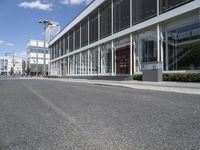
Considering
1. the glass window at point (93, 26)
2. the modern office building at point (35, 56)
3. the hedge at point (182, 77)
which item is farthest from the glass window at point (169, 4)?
the modern office building at point (35, 56)

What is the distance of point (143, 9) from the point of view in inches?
1086

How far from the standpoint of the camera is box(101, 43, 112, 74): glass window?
35.7m

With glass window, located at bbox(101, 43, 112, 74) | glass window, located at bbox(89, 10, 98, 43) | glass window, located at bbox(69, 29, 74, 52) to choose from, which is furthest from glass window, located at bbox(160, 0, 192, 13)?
glass window, located at bbox(69, 29, 74, 52)

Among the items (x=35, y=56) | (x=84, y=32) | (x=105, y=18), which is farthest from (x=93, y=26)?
(x=35, y=56)

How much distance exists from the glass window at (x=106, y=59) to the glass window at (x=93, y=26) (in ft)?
12.1

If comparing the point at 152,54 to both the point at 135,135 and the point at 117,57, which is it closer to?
the point at 117,57

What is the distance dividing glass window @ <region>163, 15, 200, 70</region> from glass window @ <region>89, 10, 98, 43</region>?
18707mm

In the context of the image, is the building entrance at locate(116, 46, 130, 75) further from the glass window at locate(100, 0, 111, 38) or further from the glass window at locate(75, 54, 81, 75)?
the glass window at locate(75, 54, 81, 75)

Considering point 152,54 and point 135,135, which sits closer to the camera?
point 135,135

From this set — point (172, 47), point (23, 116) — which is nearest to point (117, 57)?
point (172, 47)

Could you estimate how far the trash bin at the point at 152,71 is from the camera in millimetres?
22609

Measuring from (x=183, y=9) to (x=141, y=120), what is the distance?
17906mm

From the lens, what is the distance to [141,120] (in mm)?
5879

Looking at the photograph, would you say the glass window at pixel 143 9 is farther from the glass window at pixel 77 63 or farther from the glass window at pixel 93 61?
the glass window at pixel 77 63
